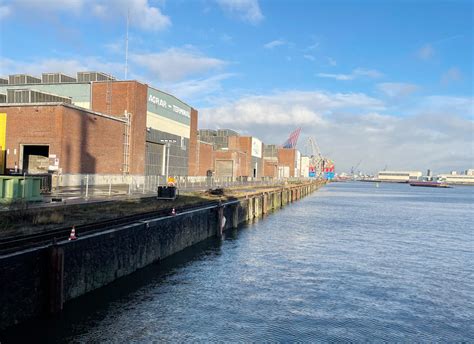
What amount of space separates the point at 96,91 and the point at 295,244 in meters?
44.2

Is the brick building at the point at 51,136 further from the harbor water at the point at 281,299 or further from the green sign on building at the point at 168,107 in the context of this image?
the harbor water at the point at 281,299

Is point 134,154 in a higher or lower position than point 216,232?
higher

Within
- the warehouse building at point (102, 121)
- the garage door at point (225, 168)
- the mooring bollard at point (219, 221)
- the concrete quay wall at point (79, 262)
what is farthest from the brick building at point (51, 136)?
the garage door at point (225, 168)

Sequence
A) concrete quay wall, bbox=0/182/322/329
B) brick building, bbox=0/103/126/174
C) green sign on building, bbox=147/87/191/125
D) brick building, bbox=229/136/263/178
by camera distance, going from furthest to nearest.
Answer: brick building, bbox=229/136/263/178 < green sign on building, bbox=147/87/191/125 < brick building, bbox=0/103/126/174 < concrete quay wall, bbox=0/182/322/329

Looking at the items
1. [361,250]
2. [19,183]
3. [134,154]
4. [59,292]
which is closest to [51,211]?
[19,183]

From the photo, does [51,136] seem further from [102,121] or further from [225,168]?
[225,168]

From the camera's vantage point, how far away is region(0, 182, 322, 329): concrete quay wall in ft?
45.0

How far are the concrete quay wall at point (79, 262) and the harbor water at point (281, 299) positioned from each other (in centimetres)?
49

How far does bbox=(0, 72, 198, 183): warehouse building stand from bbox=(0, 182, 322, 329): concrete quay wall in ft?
92.7

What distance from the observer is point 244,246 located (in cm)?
3400

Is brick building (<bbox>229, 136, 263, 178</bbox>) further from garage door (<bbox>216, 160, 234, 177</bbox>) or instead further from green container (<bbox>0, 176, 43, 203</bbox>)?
green container (<bbox>0, 176, 43, 203</bbox>)

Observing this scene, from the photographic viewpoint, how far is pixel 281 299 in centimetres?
1931

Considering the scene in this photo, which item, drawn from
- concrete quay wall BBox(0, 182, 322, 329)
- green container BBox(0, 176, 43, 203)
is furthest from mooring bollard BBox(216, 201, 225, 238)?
green container BBox(0, 176, 43, 203)

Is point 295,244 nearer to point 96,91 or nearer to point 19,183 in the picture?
point 19,183
